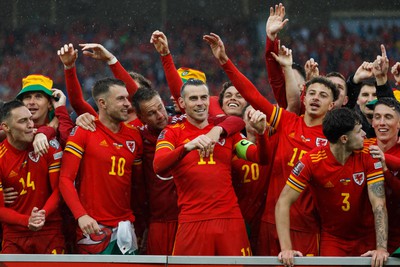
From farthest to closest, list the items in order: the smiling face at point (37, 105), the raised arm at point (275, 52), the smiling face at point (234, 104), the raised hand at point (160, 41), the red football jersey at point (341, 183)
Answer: the smiling face at point (234, 104), the raised hand at point (160, 41), the smiling face at point (37, 105), the raised arm at point (275, 52), the red football jersey at point (341, 183)

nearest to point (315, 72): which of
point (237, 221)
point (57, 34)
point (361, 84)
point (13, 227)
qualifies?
point (361, 84)

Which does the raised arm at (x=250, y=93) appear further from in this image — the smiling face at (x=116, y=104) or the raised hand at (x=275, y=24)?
the smiling face at (x=116, y=104)

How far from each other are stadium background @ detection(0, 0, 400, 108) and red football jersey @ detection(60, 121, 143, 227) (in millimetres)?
11195

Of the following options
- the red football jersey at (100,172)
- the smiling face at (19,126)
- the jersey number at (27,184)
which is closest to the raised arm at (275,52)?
the red football jersey at (100,172)

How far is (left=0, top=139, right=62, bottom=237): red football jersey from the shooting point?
604 cm

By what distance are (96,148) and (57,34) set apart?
14.6 meters

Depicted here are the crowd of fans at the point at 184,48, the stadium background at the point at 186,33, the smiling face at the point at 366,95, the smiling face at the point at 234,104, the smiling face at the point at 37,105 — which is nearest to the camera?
the smiling face at the point at 37,105

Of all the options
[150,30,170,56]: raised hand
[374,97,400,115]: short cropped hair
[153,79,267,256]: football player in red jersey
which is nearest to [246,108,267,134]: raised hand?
[153,79,267,256]: football player in red jersey

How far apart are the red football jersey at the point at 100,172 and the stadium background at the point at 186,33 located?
11195 mm

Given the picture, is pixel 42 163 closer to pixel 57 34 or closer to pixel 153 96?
pixel 153 96

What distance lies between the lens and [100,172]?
607cm

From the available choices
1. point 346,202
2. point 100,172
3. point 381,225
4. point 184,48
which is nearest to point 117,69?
point 100,172

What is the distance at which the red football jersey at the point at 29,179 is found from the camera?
6039 millimetres

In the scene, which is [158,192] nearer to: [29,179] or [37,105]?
[29,179]
